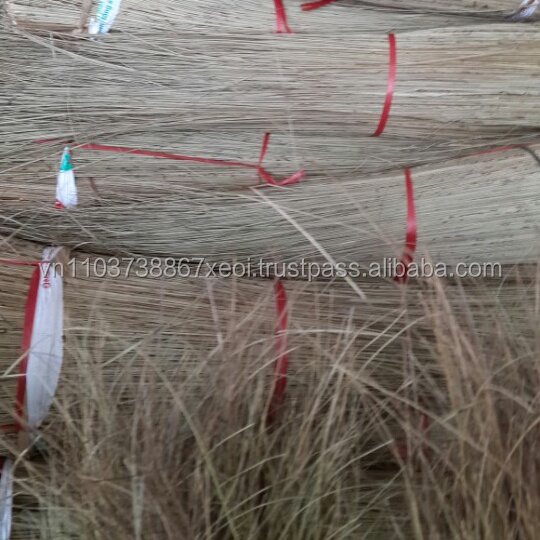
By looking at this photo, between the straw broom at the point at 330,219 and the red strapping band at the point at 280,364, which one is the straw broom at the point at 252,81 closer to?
the straw broom at the point at 330,219

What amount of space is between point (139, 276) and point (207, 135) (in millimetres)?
346

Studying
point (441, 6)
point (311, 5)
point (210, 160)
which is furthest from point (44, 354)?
point (441, 6)

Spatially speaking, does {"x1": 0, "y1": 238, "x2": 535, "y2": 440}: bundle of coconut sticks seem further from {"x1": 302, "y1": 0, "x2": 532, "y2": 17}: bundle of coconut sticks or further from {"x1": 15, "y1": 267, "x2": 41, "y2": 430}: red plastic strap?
{"x1": 302, "y1": 0, "x2": 532, "y2": 17}: bundle of coconut sticks

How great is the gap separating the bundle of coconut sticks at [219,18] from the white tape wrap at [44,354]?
583 millimetres

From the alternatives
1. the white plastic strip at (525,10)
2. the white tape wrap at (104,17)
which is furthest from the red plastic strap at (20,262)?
the white plastic strip at (525,10)

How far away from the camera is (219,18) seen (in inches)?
58.4

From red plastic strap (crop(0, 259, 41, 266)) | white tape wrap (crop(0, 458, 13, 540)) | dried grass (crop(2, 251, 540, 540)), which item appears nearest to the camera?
dried grass (crop(2, 251, 540, 540))

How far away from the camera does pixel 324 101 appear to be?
142 centimetres

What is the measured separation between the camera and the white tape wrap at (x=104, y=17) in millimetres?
1438

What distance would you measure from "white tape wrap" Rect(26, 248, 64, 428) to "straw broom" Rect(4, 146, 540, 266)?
181 millimetres

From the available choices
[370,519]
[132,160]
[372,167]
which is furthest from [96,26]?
[370,519]

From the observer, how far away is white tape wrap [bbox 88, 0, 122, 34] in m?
1.44

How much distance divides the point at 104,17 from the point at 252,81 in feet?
1.14

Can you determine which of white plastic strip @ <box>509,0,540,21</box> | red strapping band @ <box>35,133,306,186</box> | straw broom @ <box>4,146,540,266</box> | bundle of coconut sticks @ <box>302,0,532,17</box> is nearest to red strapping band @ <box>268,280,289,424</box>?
straw broom @ <box>4,146,540,266</box>
